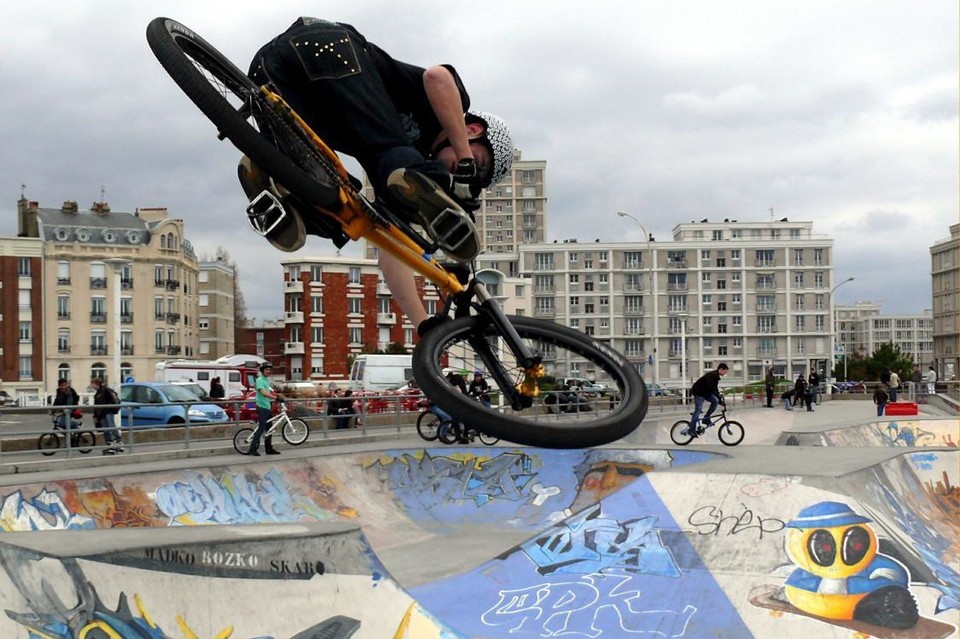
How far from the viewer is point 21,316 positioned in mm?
70938

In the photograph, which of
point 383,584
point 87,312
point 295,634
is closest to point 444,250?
point 295,634

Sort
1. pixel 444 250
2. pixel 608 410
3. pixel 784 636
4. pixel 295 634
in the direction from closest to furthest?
pixel 444 250 < pixel 608 410 < pixel 295 634 < pixel 784 636

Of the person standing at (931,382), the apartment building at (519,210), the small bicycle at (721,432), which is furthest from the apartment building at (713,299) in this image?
the small bicycle at (721,432)

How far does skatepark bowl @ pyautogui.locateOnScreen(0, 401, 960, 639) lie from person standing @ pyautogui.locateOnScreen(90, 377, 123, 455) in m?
0.69

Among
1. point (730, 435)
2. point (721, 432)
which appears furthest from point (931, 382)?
point (721, 432)

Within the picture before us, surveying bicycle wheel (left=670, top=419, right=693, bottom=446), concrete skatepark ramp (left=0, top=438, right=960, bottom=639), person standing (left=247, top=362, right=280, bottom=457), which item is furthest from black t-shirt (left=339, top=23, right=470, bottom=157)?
bicycle wheel (left=670, top=419, right=693, bottom=446)

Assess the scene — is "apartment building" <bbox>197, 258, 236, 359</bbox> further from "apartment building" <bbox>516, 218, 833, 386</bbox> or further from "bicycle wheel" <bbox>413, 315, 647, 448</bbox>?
"bicycle wheel" <bbox>413, 315, 647, 448</bbox>

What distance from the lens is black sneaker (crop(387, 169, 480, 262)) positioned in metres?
4.21

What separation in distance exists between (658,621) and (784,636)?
1334 mm

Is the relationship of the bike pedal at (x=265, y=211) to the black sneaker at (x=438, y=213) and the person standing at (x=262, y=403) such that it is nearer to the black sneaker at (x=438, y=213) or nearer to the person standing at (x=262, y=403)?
the black sneaker at (x=438, y=213)

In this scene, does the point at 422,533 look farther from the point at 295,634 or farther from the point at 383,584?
the point at 295,634

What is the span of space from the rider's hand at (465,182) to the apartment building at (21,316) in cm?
7231

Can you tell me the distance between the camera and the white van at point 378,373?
148 ft

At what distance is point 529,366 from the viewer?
459 cm
